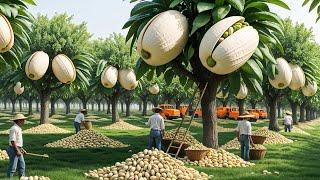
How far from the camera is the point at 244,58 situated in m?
13.3

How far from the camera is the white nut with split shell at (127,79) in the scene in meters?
30.6

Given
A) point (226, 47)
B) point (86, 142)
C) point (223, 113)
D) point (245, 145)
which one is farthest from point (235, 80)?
point (223, 113)

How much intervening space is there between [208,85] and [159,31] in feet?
15.4

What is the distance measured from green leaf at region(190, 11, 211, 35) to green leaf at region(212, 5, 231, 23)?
0.99 ft

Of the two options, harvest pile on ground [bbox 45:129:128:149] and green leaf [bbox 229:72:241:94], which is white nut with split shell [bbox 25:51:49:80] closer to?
harvest pile on ground [bbox 45:129:128:149]

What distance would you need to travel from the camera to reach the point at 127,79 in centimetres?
3109

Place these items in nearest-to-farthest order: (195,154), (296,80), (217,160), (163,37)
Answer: (163,37) → (195,154) → (217,160) → (296,80)

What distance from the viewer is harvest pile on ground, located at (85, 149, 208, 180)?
40.3ft

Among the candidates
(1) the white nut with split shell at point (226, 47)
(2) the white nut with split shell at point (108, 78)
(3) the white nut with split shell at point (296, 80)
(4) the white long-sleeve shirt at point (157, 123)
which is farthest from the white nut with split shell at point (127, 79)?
(1) the white nut with split shell at point (226, 47)

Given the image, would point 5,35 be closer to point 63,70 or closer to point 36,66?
point 36,66

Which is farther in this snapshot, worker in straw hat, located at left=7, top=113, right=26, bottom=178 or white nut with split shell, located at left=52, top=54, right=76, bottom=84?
white nut with split shell, located at left=52, top=54, right=76, bottom=84

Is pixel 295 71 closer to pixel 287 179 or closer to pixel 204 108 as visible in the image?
pixel 204 108

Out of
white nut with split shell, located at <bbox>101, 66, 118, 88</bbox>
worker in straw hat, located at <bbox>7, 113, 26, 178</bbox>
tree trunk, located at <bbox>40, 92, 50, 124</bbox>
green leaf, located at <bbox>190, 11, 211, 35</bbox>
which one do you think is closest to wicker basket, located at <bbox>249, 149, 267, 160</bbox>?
green leaf, located at <bbox>190, 11, 211, 35</bbox>

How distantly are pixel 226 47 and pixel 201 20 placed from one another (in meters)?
2.01
